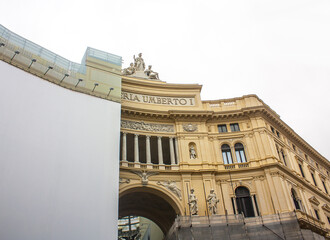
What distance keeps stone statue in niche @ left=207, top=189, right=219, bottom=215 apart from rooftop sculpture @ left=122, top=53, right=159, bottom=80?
1411 centimetres

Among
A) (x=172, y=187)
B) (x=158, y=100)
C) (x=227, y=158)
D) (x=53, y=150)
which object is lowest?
(x=172, y=187)

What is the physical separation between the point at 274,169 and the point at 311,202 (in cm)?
791

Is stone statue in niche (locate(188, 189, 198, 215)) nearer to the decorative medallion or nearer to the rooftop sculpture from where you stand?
the decorative medallion

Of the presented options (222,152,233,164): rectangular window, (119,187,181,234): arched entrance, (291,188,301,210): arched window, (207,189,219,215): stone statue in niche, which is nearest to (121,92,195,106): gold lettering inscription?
(222,152,233,164): rectangular window

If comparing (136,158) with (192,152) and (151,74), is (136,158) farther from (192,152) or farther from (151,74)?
(151,74)

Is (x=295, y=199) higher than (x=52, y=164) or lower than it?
lower

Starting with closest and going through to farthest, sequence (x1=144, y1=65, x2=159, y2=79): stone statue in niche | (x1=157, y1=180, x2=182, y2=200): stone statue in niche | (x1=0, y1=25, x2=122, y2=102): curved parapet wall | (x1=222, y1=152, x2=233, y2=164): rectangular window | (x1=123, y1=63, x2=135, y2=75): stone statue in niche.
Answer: (x1=0, y1=25, x2=122, y2=102): curved parapet wall, (x1=157, y1=180, x2=182, y2=200): stone statue in niche, (x1=222, y1=152, x2=233, y2=164): rectangular window, (x1=123, y1=63, x2=135, y2=75): stone statue in niche, (x1=144, y1=65, x2=159, y2=79): stone statue in niche

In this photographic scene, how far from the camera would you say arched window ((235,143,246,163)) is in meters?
30.3

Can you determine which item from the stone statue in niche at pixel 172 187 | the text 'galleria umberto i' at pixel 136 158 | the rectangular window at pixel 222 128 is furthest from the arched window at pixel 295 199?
the stone statue in niche at pixel 172 187

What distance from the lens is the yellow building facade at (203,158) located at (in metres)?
27.3

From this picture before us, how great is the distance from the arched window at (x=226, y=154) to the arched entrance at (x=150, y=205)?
651 centimetres

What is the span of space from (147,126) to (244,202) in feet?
35.0

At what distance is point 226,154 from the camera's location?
30734 mm

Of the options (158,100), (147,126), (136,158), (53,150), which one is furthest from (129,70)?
(53,150)
